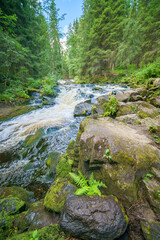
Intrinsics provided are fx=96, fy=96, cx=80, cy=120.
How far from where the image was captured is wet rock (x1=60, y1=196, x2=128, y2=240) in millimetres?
1369

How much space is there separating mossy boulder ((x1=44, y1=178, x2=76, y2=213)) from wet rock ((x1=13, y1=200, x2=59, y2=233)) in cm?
11

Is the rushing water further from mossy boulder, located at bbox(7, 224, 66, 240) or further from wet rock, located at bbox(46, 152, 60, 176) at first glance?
mossy boulder, located at bbox(7, 224, 66, 240)

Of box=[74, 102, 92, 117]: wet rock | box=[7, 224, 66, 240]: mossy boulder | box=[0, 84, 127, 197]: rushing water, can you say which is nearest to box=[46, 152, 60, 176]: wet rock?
box=[0, 84, 127, 197]: rushing water

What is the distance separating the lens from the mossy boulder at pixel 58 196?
2.00 metres

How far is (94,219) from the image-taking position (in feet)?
4.65

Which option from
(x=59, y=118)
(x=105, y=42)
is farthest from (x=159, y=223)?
(x=105, y=42)

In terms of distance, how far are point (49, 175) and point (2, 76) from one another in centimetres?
1146

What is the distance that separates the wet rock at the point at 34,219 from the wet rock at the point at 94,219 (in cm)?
64

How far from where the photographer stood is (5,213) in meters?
1.96

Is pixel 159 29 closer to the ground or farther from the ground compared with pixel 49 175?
farther from the ground

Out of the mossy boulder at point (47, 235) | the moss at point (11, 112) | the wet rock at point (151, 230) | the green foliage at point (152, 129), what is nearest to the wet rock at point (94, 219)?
the mossy boulder at point (47, 235)

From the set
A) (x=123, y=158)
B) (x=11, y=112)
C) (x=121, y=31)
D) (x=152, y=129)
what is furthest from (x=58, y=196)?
(x=121, y=31)

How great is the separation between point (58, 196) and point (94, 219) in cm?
102

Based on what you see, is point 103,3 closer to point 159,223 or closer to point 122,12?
point 122,12
